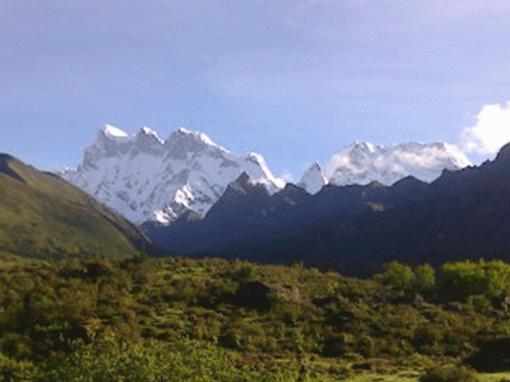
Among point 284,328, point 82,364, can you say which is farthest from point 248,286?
point 82,364

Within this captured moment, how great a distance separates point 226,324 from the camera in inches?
1718

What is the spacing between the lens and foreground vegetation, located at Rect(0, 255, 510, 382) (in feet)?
97.6

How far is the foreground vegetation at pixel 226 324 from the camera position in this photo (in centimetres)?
2973

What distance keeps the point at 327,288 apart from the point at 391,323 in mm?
13267

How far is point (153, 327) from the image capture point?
41.3 metres

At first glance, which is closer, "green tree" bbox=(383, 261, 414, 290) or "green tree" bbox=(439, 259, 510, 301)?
"green tree" bbox=(439, 259, 510, 301)

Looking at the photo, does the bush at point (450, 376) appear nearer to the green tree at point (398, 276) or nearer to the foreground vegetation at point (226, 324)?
the foreground vegetation at point (226, 324)

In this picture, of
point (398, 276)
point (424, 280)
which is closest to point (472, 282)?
point (424, 280)

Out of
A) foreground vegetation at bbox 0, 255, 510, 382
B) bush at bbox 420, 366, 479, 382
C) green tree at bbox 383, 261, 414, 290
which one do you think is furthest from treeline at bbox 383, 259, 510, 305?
bush at bbox 420, 366, 479, 382

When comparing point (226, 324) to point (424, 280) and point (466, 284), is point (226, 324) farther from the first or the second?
point (424, 280)

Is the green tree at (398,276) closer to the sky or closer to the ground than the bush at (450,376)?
closer to the sky

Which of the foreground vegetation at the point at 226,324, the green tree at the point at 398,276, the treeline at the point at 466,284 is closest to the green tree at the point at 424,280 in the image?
the treeline at the point at 466,284

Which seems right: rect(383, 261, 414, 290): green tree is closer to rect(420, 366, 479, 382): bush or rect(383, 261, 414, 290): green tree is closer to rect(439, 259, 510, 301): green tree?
rect(439, 259, 510, 301): green tree

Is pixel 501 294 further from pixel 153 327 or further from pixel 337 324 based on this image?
pixel 153 327
